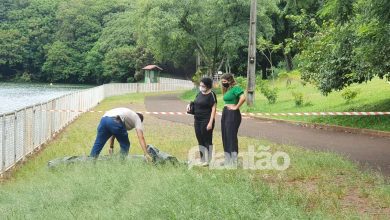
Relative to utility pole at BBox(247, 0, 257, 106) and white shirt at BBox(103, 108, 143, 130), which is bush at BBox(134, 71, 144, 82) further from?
white shirt at BBox(103, 108, 143, 130)

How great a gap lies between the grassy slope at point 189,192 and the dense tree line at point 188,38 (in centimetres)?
384

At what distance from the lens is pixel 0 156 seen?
31.2 feet

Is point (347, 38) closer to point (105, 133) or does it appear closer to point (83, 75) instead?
point (105, 133)

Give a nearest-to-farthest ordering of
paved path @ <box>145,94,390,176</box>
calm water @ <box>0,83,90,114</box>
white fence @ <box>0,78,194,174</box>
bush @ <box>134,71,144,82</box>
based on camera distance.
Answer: white fence @ <box>0,78,194,174</box>, paved path @ <box>145,94,390,176</box>, calm water @ <box>0,83,90,114</box>, bush @ <box>134,71,144,82</box>

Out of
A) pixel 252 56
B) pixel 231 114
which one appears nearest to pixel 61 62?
pixel 252 56

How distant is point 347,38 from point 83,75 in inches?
3210

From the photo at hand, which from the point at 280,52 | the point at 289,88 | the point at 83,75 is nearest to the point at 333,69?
the point at 289,88

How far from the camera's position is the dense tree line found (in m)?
13.0

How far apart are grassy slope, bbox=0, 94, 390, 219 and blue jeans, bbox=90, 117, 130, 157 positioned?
0.64 metres

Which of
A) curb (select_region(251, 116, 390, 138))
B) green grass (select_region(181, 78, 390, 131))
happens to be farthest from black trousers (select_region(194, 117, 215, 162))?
green grass (select_region(181, 78, 390, 131))

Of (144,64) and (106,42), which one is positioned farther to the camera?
(106,42)

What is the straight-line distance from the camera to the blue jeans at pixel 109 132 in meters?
8.94

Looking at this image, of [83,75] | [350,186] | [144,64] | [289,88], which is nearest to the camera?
[350,186]

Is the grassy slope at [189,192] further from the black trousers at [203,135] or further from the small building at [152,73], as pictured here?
the small building at [152,73]
